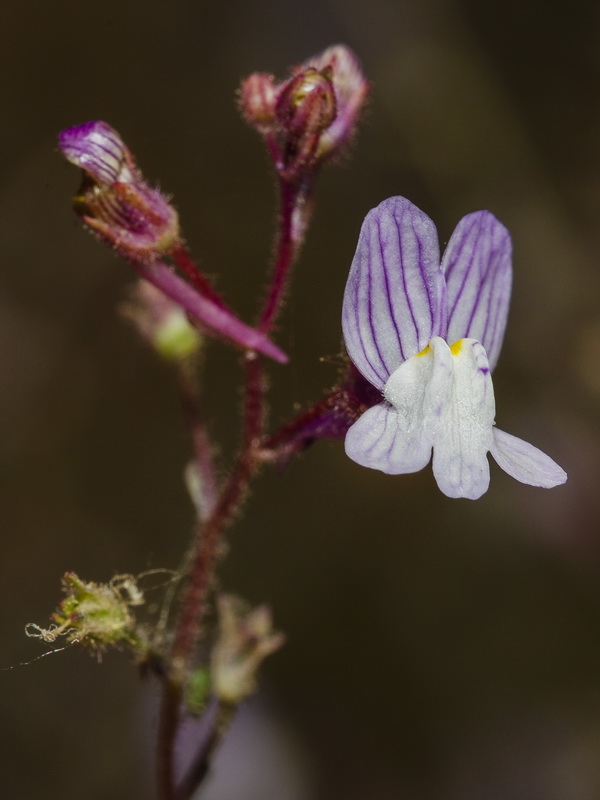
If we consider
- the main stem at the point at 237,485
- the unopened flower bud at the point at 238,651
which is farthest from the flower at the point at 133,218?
the unopened flower bud at the point at 238,651

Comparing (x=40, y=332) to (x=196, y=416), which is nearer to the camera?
(x=196, y=416)

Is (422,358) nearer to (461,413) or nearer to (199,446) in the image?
(461,413)

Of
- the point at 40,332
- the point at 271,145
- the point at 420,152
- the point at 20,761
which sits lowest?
the point at 20,761

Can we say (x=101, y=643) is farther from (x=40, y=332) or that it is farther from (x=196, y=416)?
(x=40, y=332)

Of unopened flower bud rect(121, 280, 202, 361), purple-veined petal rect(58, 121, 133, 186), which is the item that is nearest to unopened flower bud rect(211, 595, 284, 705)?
unopened flower bud rect(121, 280, 202, 361)

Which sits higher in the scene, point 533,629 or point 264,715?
point 533,629

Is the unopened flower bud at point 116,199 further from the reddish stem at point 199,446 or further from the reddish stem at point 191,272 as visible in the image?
the reddish stem at point 199,446

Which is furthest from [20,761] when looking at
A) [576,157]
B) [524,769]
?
[576,157]
